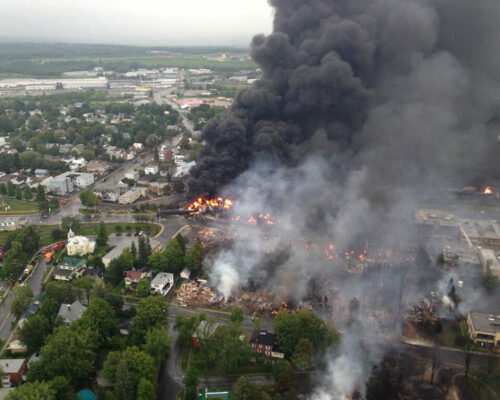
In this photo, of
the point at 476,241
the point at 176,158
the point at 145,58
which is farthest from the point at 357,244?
the point at 145,58

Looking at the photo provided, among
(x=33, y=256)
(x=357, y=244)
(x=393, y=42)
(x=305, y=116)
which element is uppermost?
(x=393, y=42)

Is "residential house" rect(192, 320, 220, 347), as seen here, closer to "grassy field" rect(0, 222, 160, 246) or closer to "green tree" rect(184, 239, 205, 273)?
"green tree" rect(184, 239, 205, 273)

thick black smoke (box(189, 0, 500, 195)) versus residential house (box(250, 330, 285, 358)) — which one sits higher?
thick black smoke (box(189, 0, 500, 195))

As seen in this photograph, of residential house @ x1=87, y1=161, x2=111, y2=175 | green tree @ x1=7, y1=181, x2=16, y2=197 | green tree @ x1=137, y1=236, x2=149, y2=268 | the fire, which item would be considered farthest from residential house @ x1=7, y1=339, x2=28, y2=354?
residential house @ x1=87, y1=161, x2=111, y2=175

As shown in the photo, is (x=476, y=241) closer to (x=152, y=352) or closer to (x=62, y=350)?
(x=152, y=352)

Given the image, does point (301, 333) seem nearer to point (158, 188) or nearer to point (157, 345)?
point (157, 345)

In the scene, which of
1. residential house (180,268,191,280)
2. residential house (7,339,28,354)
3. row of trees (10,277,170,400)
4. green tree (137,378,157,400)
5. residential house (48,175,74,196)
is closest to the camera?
green tree (137,378,157,400)

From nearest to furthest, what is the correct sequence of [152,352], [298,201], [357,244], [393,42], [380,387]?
[380,387] → [152,352] → [357,244] → [298,201] → [393,42]
